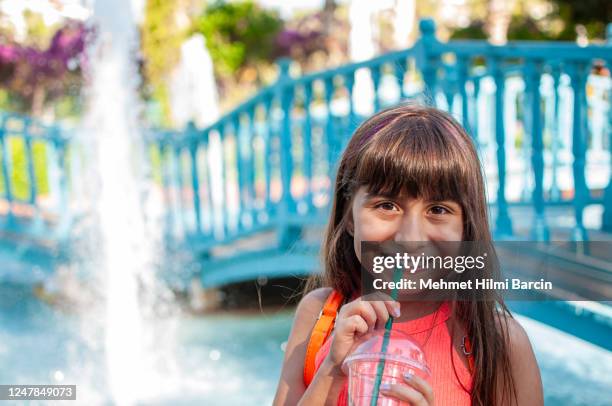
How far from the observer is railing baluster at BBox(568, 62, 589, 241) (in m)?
3.23

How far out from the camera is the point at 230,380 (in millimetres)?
4203

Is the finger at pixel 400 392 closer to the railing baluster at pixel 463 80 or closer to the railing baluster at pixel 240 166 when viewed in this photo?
the railing baluster at pixel 463 80

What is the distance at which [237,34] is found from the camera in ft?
65.2

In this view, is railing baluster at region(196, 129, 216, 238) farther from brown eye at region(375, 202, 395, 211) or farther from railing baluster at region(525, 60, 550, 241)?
brown eye at region(375, 202, 395, 211)

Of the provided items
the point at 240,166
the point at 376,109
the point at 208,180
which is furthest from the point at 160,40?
the point at 376,109

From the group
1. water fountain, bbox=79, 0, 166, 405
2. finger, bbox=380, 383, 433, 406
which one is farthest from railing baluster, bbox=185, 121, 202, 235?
finger, bbox=380, 383, 433, 406

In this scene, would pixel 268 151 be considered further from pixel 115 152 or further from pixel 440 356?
pixel 440 356

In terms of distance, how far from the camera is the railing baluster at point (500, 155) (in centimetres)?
345

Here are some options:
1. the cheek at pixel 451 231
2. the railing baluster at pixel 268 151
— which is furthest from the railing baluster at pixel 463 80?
the cheek at pixel 451 231

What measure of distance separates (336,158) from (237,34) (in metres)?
17.8

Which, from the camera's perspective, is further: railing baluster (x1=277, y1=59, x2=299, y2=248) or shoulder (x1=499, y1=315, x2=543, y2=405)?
railing baluster (x1=277, y1=59, x2=299, y2=248)

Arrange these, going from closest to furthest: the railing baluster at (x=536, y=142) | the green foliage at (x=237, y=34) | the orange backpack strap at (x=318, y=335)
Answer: the orange backpack strap at (x=318, y=335) → the railing baluster at (x=536, y=142) → the green foliage at (x=237, y=34)

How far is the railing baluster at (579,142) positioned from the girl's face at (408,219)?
211 cm

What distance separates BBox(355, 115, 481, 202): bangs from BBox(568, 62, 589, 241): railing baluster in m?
2.09
